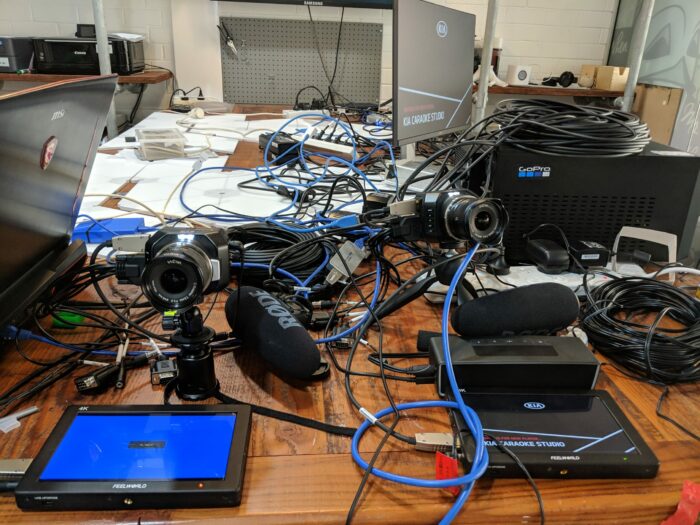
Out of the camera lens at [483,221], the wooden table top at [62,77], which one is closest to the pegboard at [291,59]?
the wooden table top at [62,77]

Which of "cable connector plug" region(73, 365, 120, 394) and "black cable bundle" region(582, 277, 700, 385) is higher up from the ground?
"black cable bundle" region(582, 277, 700, 385)

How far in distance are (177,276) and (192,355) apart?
0.11m

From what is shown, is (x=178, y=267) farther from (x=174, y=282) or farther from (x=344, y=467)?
(x=344, y=467)

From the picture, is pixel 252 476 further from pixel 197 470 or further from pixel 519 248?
pixel 519 248

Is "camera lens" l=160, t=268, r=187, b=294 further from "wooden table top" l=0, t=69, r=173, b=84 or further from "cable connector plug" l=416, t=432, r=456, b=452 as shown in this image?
"wooden table top" l=0, t=69, r=173, b=84

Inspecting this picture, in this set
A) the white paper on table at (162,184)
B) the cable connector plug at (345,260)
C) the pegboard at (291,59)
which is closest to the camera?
the cable connector plug at (345,260)

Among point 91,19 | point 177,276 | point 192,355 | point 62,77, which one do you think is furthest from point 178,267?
point 91,19

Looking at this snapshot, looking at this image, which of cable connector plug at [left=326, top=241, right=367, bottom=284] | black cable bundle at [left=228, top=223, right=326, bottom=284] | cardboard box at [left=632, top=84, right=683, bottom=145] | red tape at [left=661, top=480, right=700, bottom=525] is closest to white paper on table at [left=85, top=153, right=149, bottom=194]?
black cable bundle at [left=228, top=223, right=326, bottom=284]

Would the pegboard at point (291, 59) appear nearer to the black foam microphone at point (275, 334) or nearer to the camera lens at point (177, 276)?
the black foam microphone at point (275, 334)

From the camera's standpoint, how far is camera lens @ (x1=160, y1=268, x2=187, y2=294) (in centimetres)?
55

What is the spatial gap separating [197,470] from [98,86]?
0.58 meters

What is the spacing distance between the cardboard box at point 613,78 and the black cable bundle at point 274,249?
305 cm

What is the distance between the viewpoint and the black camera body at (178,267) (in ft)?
1.76

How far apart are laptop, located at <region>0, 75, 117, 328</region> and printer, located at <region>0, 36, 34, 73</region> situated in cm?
236
